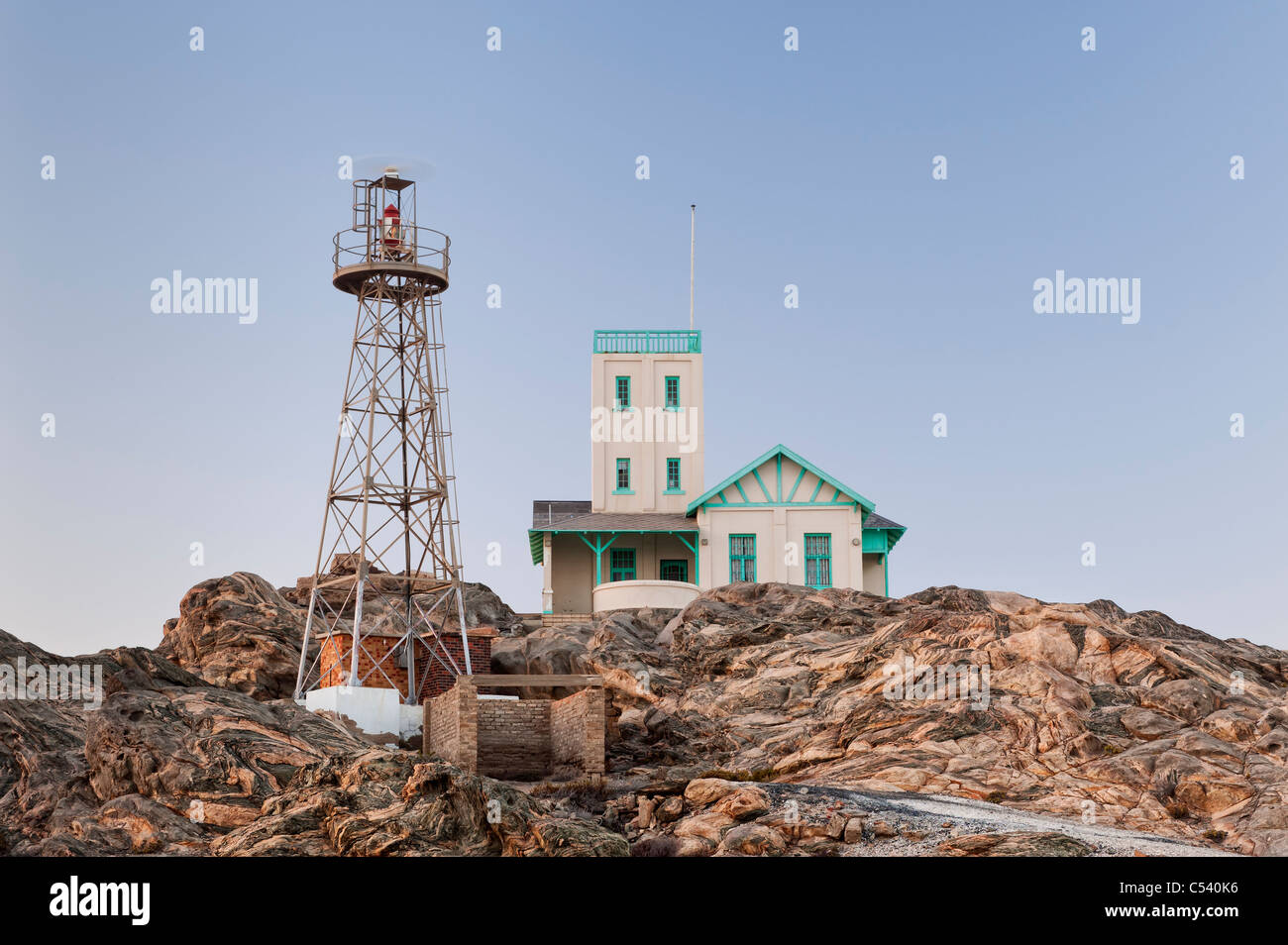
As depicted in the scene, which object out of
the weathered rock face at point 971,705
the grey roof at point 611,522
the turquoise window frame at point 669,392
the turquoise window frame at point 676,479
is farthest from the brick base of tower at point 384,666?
the turquoise window frame at point 669,392

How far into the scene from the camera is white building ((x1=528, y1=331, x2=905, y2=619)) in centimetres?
5728

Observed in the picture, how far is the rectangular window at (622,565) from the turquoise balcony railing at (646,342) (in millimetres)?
8377

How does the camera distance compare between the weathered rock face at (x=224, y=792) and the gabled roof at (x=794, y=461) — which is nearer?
the weathered rock face at (x=224, y=792)

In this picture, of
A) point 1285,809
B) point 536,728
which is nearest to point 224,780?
point 536,728

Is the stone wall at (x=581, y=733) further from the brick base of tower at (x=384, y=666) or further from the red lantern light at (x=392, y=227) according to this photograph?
the red lantern light at (x=392, y=227)

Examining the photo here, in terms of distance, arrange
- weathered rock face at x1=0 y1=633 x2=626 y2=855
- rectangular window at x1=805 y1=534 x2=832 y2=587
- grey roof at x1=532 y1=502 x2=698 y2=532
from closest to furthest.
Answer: weathered rock face at x1=0 y1=633 x2=626 y2=855 → rectangular window at x1=805 y1=534 x2=832 y2=587 → grey roof at x1=532 y1=502 x2=698 y2=532

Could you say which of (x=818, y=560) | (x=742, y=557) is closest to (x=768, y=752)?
(x=742, y=557)

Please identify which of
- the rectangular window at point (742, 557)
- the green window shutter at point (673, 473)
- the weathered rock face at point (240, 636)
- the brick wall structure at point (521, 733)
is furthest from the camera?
the green window shutter at point (673, 473)

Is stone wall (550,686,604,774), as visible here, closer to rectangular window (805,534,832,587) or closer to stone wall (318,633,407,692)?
stone wall (318,633,407,692)

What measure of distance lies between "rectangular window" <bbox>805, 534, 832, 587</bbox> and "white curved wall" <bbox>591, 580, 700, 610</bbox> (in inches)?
180

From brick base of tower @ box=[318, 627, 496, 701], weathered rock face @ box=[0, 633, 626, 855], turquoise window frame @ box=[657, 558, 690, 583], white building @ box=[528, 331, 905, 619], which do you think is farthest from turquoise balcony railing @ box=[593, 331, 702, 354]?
weathered rock face @ box=[0, 633, 626, 855]

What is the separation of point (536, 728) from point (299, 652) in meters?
15.0

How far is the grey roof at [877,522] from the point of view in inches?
2318
